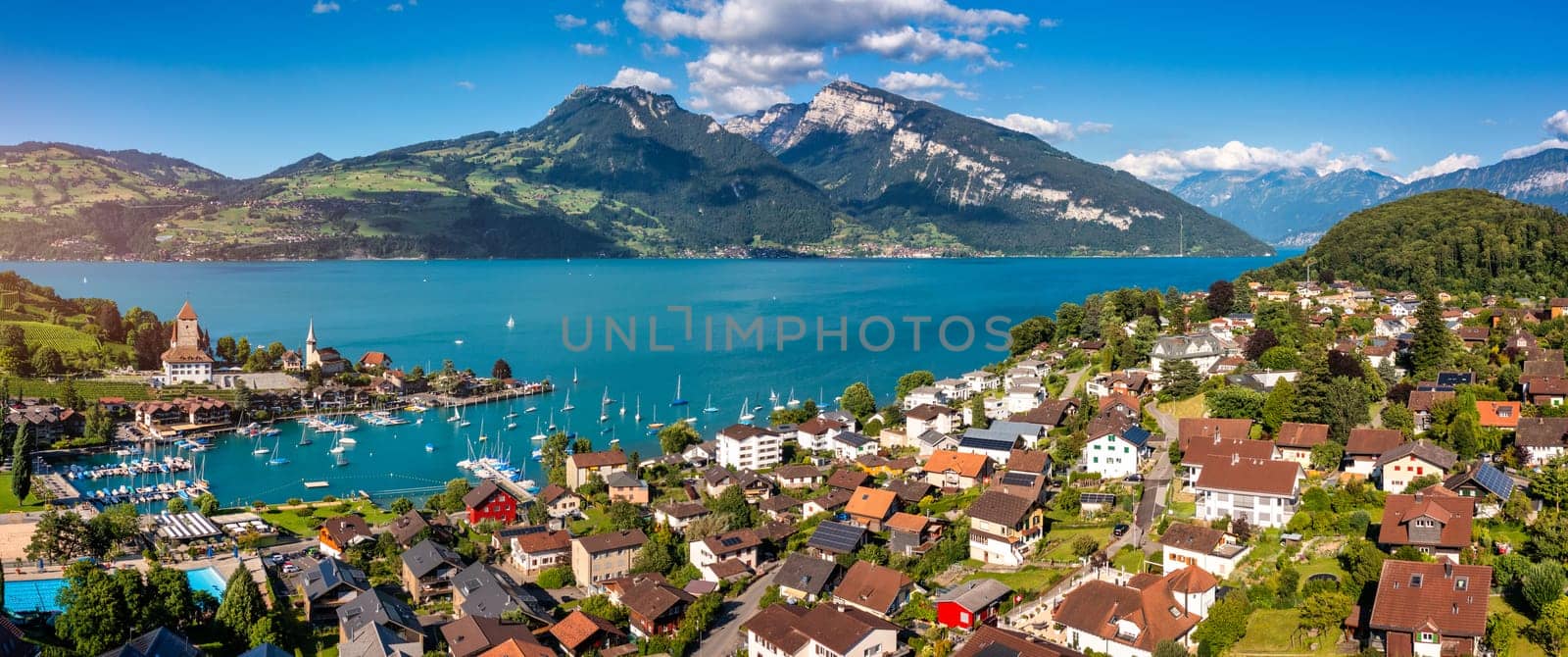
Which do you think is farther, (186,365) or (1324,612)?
(186,365)

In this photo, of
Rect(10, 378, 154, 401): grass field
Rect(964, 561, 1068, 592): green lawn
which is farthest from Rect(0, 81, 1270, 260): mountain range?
Rect(964, 561, 1068, 592): green lawn

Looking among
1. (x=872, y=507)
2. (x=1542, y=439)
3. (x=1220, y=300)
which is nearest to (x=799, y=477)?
(x=872, y=507)

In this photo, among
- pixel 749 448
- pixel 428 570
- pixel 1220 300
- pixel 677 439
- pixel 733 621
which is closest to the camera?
pixel 733 621

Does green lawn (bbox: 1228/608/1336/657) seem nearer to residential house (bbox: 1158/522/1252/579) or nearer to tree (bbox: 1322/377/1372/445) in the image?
residential house (bbox: 1158/522/1252/579)

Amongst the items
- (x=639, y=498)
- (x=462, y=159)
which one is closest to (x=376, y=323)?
(x=639, y=498)

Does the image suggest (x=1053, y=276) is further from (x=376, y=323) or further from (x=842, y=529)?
(x=842, y=529)

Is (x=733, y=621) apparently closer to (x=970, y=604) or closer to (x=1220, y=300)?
(x=970, y=604)

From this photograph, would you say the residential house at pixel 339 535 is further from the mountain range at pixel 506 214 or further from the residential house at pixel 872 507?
the mountain range at pixel 506 214
